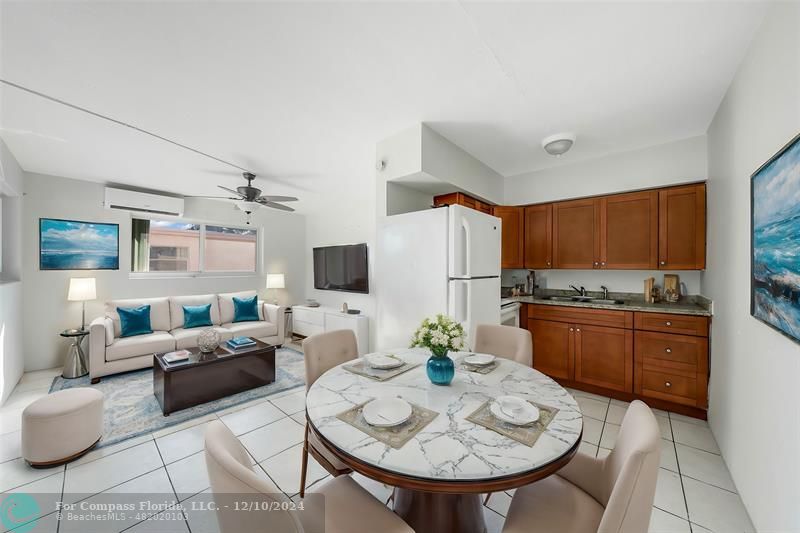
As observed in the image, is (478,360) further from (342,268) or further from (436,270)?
(342,268)

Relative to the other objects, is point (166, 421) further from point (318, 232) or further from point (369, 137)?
point (318, 232)

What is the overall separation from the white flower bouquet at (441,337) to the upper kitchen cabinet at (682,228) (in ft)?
9.00

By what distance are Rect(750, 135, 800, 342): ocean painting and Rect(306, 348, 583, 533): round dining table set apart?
965mm

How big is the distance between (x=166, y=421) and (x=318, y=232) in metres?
3.91

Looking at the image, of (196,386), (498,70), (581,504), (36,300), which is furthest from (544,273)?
(36,300)

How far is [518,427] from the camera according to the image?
1.09 metres

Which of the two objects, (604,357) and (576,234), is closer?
(604,357)

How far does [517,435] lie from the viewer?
1034 millimetres

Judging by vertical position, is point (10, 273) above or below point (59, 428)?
above

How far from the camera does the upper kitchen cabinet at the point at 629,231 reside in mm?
2994

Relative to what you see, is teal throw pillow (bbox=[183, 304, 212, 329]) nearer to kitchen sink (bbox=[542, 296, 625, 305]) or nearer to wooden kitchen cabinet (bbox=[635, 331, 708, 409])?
kitchen sink (bbox=[542, 296, 625, 305])

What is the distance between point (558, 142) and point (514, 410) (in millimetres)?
2371

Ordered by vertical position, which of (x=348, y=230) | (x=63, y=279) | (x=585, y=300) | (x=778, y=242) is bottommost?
(x=585, y=300)

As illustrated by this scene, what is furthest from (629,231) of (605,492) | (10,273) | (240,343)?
(10,273)
